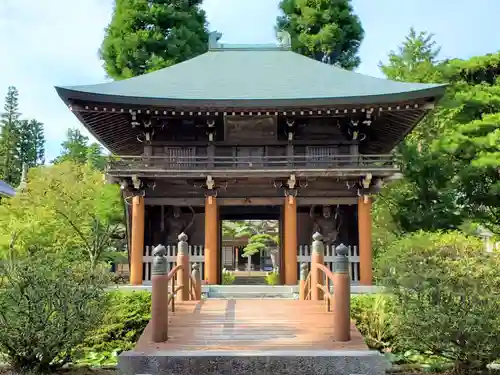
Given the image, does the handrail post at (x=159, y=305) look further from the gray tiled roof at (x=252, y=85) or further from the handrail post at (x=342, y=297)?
the gray tiled roof at (x=252, y=85)

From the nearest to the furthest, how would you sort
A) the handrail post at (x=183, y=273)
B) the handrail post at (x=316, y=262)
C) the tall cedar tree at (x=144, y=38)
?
1. the handrail post at (x=316, y=262)
2. the handrail post at (x=183, y=273)
3. the tall cedar tree at (x=144, y=38)

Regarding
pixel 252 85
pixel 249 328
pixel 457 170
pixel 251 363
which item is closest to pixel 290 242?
pixel 252 85

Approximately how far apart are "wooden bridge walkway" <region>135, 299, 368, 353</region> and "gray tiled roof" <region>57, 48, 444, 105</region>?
6.32 meters

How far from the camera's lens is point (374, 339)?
32.3ft

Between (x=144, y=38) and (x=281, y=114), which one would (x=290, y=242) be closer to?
(x=281, y=114)

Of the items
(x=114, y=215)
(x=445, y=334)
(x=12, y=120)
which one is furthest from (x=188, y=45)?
(x=12, y=120)

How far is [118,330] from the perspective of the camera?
10250 millimetres

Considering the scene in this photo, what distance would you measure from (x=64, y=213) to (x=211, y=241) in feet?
30.9

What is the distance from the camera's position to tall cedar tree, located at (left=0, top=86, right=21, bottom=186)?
172 ft

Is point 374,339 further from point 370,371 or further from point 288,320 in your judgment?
point 370,371

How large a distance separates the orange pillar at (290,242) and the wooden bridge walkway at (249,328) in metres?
4.08

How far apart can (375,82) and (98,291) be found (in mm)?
11465

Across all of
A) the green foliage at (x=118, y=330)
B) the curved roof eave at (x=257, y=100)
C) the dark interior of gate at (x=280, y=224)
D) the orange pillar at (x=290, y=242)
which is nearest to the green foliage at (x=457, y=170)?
the dark interior of gate at (x=280, y=224)

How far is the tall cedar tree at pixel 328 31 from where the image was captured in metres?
28.3
